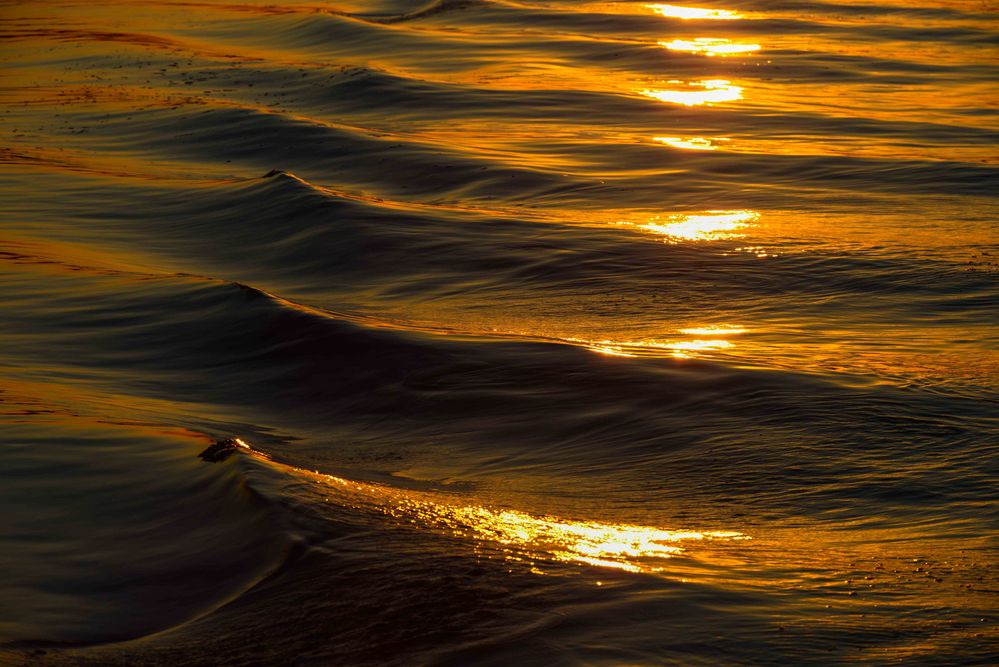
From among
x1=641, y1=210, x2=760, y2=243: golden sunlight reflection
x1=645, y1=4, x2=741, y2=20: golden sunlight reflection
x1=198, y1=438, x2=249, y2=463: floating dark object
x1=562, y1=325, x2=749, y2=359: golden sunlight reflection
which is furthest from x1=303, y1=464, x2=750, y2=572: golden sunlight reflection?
x1=645, y1=4, x2=741, y2=20: golden sunlight reflection

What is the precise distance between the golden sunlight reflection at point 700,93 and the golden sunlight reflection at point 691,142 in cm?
107

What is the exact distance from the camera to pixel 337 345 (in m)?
5.33

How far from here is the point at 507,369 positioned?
492 cm

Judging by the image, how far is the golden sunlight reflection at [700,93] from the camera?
9953 mm

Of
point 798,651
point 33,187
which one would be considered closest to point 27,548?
point 798,651

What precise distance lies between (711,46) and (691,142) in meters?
3.69

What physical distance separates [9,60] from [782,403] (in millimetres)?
9884

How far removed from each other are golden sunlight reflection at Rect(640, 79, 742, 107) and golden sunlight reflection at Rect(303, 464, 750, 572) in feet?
21.5

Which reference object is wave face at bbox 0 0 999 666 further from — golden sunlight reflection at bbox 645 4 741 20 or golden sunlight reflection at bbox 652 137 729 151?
golden sunlight reflection at bbox 645 4 741 20

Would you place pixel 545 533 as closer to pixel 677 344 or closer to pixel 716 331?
pixel 677 344

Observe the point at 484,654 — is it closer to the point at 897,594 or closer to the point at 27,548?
Answer: the point at 897,594

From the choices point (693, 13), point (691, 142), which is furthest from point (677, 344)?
point (693, 13)

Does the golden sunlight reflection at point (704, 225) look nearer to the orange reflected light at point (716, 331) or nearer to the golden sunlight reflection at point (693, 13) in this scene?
the orange reflected light at point (716, 331)

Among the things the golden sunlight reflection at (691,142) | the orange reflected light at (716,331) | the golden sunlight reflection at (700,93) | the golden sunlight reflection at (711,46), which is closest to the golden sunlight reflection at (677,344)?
the orange reflected light at (716,331)
